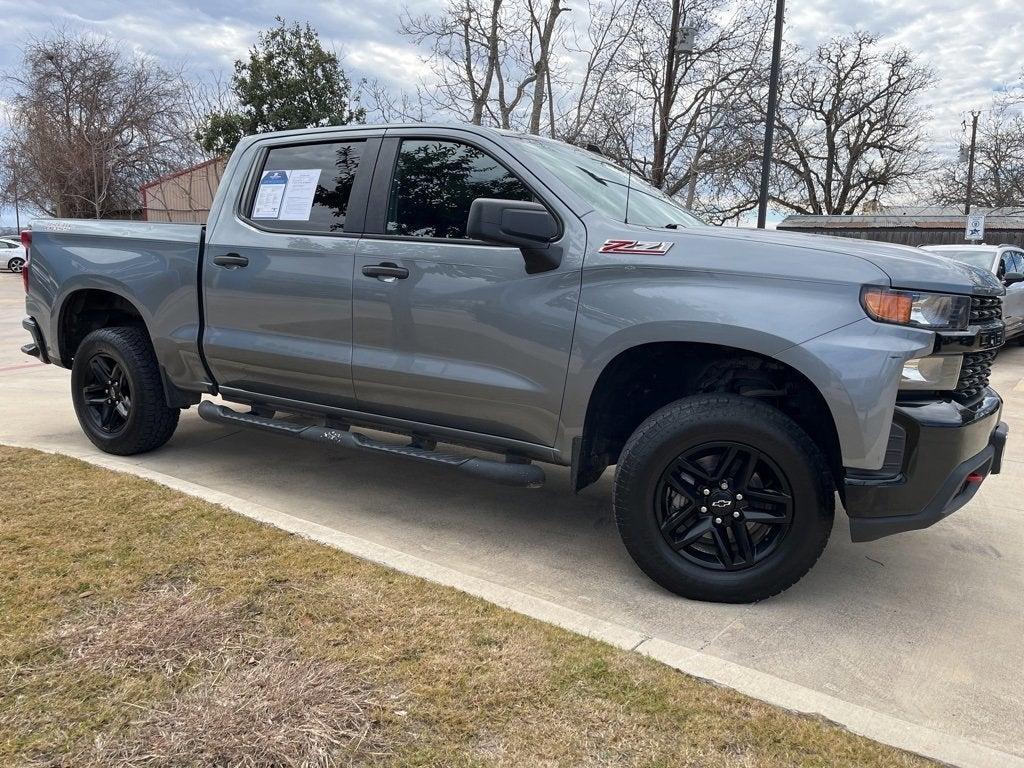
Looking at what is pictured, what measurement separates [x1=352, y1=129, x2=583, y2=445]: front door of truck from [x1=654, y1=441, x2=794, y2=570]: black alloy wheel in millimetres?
630

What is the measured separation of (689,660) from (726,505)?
70 centimetres

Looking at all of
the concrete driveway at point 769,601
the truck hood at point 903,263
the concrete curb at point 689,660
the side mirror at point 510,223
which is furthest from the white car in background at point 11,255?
the truck hood at point 903,263

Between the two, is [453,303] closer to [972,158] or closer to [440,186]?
[440,186]

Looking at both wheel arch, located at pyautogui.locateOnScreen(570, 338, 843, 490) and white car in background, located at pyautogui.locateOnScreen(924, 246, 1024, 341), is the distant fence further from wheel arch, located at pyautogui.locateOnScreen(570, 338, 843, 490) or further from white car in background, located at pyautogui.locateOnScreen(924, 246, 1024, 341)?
wheel arch, located at pyautogui.locateOnScreen(570, 338, 843, 490)

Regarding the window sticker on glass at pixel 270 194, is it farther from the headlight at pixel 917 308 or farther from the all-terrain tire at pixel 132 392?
the headlight at pixel 917 308

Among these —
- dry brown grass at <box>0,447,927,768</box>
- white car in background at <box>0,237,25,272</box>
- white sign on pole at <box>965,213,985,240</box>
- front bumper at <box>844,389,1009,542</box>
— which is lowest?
white car in background at <box>0,237,25,272</box>

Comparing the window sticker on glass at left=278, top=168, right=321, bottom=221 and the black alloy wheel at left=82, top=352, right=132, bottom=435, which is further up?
the window sticker on glass at left=278, top=168, right=321, bottom=221

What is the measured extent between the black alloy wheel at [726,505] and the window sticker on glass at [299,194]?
7.98ft

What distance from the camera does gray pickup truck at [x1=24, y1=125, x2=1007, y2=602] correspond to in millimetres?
2840

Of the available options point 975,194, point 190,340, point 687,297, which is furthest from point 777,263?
point 975,194

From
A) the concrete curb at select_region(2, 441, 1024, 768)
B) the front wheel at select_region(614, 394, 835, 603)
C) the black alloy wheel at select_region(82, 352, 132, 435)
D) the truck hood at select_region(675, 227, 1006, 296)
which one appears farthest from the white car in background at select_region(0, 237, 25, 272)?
the truck hood at select_region(675, 227, 1006, 296)

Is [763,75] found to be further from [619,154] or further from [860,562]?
[860,562]

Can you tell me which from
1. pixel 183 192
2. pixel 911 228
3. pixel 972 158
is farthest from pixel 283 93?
pixel 972 158

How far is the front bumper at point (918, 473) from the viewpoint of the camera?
9.20 ft
